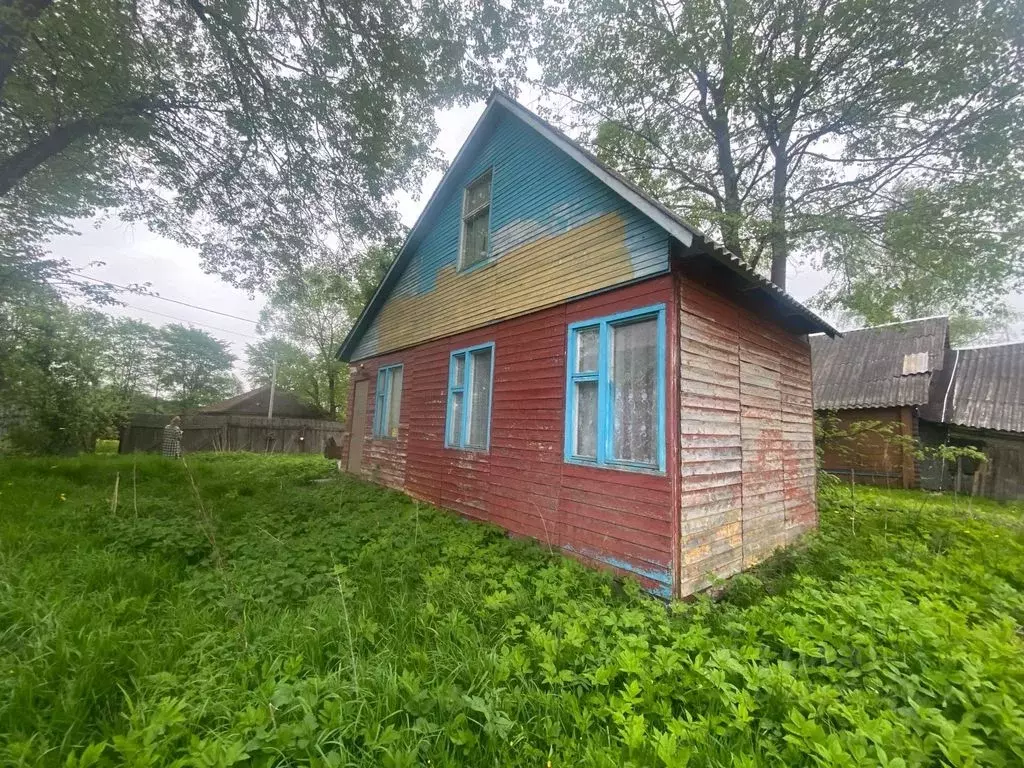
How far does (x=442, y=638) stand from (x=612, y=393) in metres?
3.09

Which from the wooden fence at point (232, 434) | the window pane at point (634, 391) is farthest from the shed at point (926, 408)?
the wooden fence at point (232, 434)

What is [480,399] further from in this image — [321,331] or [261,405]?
[321,331]

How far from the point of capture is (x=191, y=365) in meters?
39.9

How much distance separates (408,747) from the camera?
6.56 ft

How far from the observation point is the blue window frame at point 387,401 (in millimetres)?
9391

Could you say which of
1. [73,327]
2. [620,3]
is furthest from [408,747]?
[73,327]

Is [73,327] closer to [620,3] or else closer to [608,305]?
[608,305]

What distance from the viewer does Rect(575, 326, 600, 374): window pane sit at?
5078mm

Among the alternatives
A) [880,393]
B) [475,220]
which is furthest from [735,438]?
[880,393]

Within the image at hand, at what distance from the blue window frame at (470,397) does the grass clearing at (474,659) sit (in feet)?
7.19

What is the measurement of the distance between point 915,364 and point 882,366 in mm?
999

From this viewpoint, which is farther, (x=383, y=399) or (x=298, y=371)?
(x=298, y=371)

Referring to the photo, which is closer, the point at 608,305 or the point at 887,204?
the point at 608,305

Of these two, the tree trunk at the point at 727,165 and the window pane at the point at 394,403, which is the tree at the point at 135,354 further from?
the tree trunk at the point at 727,165
